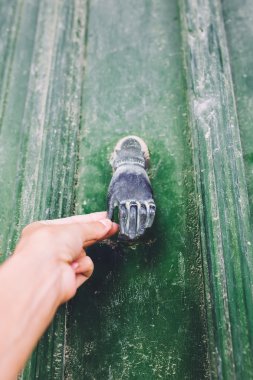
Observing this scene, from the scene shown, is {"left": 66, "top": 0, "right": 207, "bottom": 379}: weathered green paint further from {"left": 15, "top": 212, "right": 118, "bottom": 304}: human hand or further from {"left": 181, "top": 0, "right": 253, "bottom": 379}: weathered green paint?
{"left": 15, "top": 212, "right": 118, "bottom": 304}: human hand

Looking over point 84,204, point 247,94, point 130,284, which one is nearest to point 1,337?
point 130,284

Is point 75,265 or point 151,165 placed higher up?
point 151,165

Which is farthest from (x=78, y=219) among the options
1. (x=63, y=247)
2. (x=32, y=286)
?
(x=32, y=286)

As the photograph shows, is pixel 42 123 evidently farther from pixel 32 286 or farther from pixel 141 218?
pixel 32 286

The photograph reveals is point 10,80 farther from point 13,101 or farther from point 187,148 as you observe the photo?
point 187,148

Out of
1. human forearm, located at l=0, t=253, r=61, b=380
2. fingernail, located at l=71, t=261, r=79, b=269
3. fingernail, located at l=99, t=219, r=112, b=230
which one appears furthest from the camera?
fingernail, located at l=99, t=219, r=112, b=230

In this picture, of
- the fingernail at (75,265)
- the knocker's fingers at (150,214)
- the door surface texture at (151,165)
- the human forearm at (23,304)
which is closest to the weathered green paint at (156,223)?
the door surface texture at (151,165)

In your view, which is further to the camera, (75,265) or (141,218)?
(141,218)

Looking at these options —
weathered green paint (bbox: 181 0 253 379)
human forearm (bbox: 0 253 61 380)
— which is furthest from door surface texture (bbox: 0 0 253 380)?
human forearm (bbox: 0 253 61 380)

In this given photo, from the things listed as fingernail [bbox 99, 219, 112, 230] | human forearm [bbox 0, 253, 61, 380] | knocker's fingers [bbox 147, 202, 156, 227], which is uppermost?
knocker's fingers [bbox 147, 202, 156, 227]
